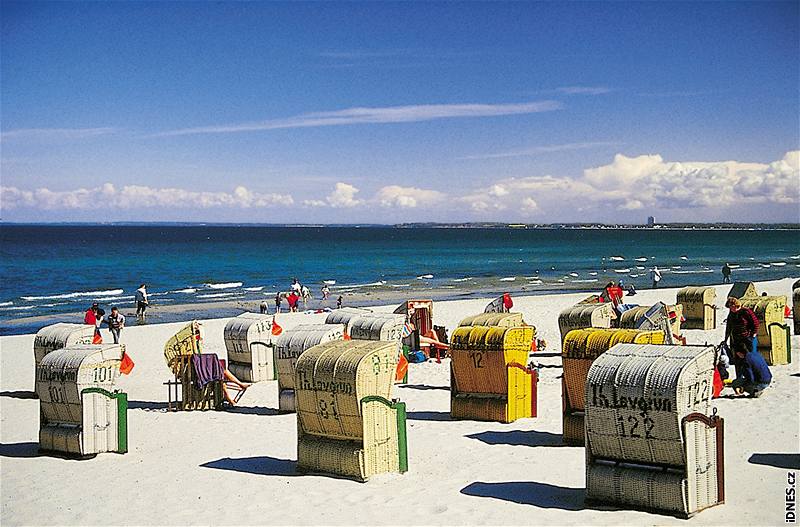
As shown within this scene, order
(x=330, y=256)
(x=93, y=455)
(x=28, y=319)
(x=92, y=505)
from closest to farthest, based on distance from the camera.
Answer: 1. (x=92, y=505)
2. (x=93, y=455)
3. (x=28, y=319)
4. (x=330, y=256)

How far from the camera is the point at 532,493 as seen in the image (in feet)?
30.3

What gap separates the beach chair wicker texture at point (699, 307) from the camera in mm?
24016

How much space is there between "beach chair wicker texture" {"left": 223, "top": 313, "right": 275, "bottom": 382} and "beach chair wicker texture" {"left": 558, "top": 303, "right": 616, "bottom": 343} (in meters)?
6.13

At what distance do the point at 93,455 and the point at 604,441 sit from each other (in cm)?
696

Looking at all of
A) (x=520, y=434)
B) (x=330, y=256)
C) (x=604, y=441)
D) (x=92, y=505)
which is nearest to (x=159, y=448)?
(x=92, y=505)

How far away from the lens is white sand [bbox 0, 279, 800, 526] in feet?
28.6

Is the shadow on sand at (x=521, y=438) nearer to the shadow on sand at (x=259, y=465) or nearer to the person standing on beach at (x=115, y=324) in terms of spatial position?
the shadow on sand at (x=259, y=465)

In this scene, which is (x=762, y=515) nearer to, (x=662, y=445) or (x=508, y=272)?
(x=662, y=445)

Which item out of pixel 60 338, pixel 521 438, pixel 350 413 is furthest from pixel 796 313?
pixel 60 338

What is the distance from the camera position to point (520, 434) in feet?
39.9

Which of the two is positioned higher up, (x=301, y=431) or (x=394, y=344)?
(x=394, y=344)

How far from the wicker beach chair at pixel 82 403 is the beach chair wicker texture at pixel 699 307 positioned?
16956 mm

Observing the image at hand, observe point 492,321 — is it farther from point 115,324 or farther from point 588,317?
point 115,324

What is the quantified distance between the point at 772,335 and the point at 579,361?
813 centimetres
